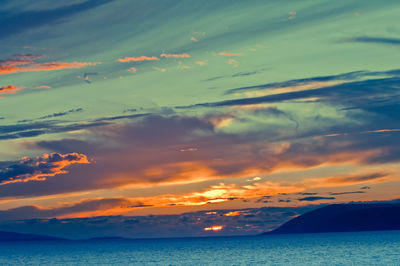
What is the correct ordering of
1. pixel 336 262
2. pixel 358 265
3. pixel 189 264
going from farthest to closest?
pixel 189 264 → pixel 336 262 → pixel 358 265

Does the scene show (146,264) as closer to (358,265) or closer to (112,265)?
(112,265)

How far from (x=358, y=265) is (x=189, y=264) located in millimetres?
61491

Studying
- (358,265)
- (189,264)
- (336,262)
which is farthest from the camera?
(189,264)

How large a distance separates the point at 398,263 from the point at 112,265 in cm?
10576

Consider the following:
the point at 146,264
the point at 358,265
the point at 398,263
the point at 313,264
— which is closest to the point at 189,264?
the point at 146,264

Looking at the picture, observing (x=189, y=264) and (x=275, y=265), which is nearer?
(x=275, y=265)

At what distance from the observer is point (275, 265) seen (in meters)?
170

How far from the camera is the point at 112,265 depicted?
19975 cm

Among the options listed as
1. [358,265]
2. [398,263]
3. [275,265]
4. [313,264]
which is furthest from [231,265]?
[398,263]

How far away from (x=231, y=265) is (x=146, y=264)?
36.5 metres

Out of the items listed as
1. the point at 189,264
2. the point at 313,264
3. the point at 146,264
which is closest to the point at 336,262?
the point at 313,264

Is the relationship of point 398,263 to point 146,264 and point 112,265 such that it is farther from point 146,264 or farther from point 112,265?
point 112,265

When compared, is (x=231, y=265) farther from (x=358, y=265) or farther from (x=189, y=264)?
(x=358, y=265)

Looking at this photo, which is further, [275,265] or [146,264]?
[146,264]
